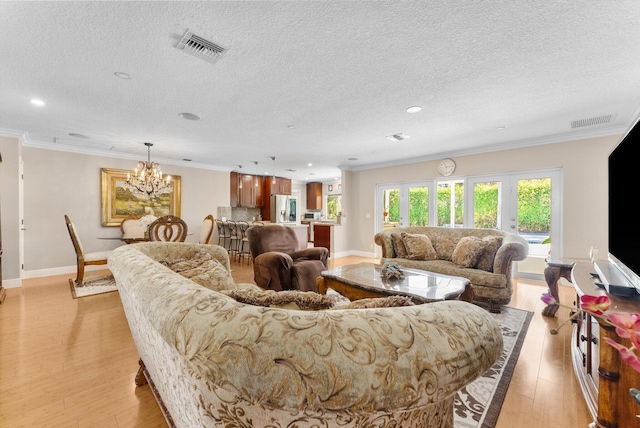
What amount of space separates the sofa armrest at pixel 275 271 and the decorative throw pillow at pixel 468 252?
2207mm

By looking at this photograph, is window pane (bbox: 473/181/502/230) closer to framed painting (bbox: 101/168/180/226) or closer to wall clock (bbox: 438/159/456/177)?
wall clock (bbox: 438/159/456/177)

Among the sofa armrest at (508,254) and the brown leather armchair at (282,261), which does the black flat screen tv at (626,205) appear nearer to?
the sofa armrest at (508,254)

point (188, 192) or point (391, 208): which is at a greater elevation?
point (188, 192)

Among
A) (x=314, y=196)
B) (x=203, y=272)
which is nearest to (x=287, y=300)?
(x=203, y=272)

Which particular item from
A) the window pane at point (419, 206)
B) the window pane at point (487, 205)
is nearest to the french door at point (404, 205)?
the window pane at point (419, 206)

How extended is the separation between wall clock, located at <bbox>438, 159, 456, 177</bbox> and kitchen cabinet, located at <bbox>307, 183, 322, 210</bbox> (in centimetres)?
525

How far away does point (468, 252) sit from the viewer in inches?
137

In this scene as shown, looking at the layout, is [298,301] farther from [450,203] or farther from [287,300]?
[450,203]

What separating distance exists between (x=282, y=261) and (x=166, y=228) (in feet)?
6.29

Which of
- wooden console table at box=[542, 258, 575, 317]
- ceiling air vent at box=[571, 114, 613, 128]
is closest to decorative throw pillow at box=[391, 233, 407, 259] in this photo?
wooden console table at box=[542, 258, 575, 317]

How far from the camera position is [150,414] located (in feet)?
5.12

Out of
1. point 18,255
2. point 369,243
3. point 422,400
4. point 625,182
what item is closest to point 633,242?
point 625,182

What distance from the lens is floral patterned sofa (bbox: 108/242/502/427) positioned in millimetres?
469

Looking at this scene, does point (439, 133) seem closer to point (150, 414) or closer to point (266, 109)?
point (266, 109)
